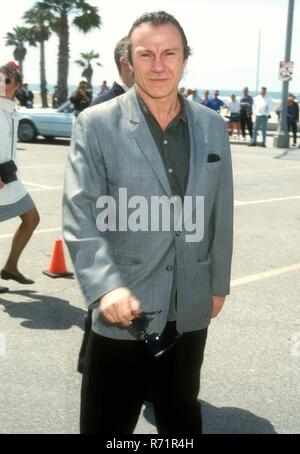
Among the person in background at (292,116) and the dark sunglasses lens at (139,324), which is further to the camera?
the person in background at (292,116)

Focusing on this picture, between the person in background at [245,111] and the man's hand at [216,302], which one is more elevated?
the man's hand at [216,302]

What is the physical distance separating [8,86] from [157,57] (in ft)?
11.7

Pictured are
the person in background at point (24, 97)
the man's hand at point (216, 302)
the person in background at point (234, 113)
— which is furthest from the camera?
the person in background at point (24, 97)

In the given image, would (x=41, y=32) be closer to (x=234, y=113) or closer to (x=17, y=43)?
(x=17, y=43)

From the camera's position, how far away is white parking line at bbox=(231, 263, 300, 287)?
643 centimetres

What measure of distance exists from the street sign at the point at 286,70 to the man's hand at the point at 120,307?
20.2 metres

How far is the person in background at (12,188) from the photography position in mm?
5691

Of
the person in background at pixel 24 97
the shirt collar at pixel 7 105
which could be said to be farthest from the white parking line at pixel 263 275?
the person in background at pixel 24 97

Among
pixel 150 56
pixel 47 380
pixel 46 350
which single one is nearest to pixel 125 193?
pixel 150 56

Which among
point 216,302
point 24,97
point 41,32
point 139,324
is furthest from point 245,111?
point 41,32

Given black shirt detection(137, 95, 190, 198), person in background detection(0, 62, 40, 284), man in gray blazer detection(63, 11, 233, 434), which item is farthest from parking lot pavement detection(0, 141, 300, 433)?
black shirt detection(137, 95, 190, 198)

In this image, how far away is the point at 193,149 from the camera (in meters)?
2.46

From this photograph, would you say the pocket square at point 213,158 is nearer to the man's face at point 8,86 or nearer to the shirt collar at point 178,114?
the shirt collar at point 178,114
